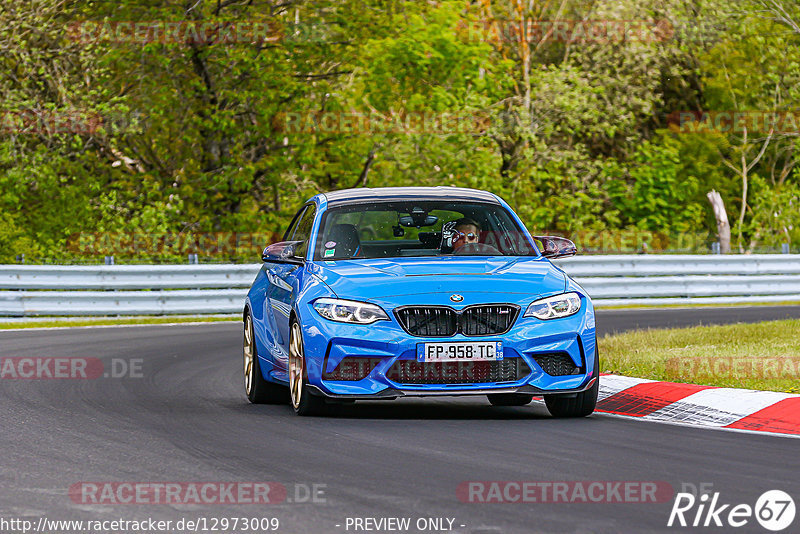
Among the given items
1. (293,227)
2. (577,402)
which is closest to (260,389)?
(293,227)

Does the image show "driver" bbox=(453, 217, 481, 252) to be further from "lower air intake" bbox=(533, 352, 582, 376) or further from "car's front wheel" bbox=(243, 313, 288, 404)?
"car's front wheel" bbox=(243, 313, 288, 404)

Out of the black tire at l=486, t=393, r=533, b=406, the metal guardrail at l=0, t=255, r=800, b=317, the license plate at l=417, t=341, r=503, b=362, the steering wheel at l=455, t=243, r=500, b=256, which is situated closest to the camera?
the license plate at l=417, t=341, r=503, b=362

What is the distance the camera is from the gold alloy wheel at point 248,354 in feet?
38.1

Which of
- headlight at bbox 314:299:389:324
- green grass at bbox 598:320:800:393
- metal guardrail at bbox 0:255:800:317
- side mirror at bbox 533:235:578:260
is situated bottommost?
metal guardrail at bbox 0:255:800:317

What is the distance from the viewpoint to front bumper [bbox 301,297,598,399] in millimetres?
9383

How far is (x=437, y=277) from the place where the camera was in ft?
31.9

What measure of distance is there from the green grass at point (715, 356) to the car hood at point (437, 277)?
2.00 m

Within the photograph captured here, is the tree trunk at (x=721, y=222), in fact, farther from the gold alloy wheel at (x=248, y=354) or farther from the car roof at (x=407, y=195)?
the gold alloy wheel at (x=248, y=354)

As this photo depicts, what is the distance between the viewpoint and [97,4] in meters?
32.0

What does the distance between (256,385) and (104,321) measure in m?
12.6

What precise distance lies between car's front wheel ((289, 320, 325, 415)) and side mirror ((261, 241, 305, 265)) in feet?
2.52

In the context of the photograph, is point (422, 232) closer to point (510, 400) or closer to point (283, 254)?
point (283, 254)

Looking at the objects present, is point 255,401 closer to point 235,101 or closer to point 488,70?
point 235,101

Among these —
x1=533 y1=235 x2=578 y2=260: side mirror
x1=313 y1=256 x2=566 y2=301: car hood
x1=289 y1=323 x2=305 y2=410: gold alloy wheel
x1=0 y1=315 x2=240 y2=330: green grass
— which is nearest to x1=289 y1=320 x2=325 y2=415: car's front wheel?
x1=289 y1=323 x2=305 y2=410: gold alloy wheel
